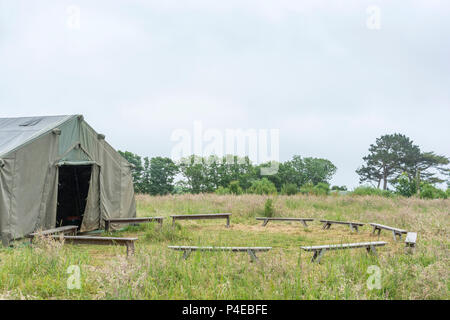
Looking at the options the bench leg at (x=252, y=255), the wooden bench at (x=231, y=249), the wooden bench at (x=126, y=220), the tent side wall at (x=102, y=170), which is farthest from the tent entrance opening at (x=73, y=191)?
the bench leg at (x=252, y=255)

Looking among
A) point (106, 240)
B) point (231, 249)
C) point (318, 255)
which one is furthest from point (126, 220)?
point (318, 255)

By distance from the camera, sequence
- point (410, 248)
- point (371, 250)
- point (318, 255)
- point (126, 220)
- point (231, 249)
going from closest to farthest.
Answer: point (231, 249) → point (318, 255) → point (371, 250) → point (410, 248) → point (126, 220)

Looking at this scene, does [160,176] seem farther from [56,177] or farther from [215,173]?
[56,177]

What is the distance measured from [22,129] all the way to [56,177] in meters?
A: 1.16

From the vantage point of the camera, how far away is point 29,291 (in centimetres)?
363

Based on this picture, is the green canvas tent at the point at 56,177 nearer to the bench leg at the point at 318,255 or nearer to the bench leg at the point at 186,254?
the bench leg at the point at 186,254

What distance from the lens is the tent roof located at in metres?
6.67

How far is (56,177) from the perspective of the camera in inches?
285

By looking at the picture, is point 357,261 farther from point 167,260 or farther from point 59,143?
point 59,143

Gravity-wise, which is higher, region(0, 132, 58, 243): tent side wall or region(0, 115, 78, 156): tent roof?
region(0, 115, 78, 156): tent roof

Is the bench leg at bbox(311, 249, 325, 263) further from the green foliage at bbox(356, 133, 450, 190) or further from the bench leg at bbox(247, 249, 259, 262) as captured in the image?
the green foliage at bbox(356, 133, 450, 190)

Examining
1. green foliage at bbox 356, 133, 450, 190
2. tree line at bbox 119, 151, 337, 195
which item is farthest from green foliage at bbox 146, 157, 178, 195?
green foliage at bbox 356, 133, 450, 190

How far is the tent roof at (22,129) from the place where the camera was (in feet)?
21.9
